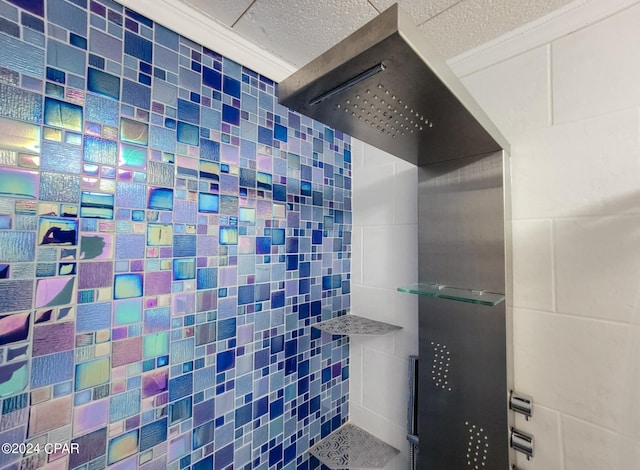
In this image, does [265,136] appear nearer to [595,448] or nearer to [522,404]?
[522,404]

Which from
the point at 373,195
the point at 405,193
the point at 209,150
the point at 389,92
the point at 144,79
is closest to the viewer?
the point at 389,92

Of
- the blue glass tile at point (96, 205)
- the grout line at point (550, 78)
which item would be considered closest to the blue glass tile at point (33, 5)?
the blue glass tile at point (96, 205)

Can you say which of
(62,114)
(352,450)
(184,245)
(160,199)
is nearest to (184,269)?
(184,245)

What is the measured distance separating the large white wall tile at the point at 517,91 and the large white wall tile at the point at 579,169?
4 cm

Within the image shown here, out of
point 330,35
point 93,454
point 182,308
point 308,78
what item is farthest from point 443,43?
point 93,454

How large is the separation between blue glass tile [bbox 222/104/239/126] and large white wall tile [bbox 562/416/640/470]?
109 centimetres

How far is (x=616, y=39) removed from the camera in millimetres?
596

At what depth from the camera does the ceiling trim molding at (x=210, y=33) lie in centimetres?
62

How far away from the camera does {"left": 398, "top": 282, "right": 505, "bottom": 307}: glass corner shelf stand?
580mm

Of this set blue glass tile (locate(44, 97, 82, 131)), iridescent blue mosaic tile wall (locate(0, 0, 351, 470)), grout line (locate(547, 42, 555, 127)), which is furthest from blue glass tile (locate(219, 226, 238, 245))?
grout line (locate(547, 42, 555, 127))

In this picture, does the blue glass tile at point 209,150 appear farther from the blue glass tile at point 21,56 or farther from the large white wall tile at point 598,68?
the large white wall tile at point 598,68

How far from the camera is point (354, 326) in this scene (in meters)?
A: 0.98

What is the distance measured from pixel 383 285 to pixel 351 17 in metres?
0.81

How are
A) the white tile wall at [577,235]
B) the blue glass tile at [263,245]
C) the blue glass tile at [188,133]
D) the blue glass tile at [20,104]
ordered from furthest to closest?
the blue glass tile at [263,245], the blue glass tile at [188,133], the white tile wall at [577,235], the blue glass tile at [20,104]
